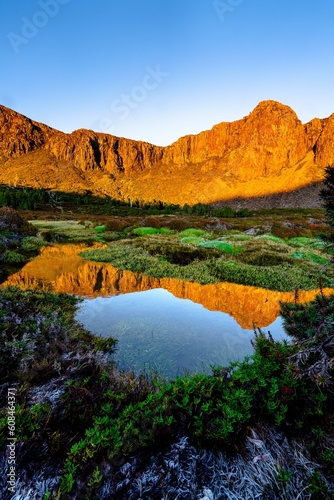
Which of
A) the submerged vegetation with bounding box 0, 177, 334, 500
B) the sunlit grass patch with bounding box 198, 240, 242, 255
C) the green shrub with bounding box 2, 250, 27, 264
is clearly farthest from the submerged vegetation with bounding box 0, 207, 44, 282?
the sunlit grass patch with bounding box 198, 240, 242, 255

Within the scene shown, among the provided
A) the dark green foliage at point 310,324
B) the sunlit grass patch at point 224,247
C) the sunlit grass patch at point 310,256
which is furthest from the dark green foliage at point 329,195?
the sunlit grass patch at point 310,256

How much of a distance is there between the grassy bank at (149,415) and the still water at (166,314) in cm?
108

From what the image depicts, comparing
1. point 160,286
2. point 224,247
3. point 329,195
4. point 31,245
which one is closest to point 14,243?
point 31,245

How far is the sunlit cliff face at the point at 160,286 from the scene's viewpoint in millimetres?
8438

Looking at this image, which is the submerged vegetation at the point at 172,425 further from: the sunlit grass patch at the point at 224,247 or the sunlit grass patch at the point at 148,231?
the sunlit grass patch at the point at 148,231

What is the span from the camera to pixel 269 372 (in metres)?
3.81

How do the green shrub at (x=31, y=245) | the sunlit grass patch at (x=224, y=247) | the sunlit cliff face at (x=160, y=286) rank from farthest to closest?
the green shrub at (x=31, y=245)
the sunlit grass patch at (x=224, y=247)
the sunlit cliff face at (x=160, y=286)

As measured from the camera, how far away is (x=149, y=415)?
10.3ft

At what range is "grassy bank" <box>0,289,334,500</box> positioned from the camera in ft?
8.27

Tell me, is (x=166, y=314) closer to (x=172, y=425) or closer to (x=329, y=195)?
(x=172, y=425)

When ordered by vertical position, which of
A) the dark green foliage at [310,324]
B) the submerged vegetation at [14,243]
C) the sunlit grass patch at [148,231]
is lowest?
the sunlit grass patch at [148,231]

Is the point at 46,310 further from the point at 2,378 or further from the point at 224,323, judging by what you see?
the point at 224,323

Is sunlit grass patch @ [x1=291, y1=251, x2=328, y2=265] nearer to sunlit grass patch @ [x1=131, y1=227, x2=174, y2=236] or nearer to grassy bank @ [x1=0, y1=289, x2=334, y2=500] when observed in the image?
grassy bank @ [x1=0, y1=289, x2=334, y2=500]

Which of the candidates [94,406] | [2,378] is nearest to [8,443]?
[94,406]
